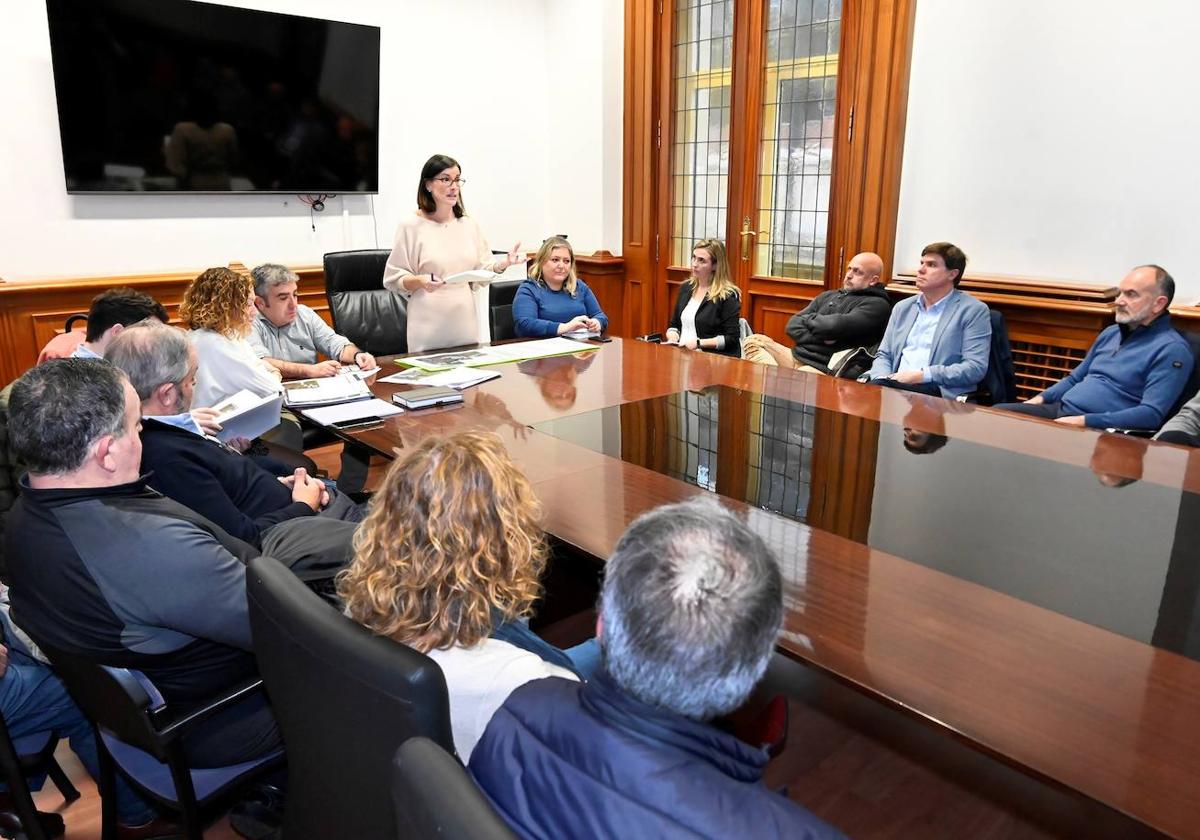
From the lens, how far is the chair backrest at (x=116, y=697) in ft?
4.21

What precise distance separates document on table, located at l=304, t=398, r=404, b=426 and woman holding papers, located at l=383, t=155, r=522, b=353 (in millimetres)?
1059

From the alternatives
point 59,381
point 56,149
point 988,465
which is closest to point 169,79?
point 56,149

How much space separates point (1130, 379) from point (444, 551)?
292 cm

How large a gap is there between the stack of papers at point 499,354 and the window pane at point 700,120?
222cm

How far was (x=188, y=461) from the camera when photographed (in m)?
1.67

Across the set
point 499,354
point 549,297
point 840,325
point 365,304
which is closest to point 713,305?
point 840,325

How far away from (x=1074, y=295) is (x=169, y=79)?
4.65m

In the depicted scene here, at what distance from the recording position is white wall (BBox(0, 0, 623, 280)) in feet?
13.9

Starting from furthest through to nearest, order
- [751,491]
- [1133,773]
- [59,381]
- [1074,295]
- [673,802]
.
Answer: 1. [1074,295]
2. [751,491]
3. [59,381]
4. [1133,773]
5. [673,802]

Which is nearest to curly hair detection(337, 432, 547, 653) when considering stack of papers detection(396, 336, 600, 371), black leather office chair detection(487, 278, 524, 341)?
stack of papers detection(396, 336, 600, 371)

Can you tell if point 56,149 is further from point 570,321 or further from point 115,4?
point 570,321

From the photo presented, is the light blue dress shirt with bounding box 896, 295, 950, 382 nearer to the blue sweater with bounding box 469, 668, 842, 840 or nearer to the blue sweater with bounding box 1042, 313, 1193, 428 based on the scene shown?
the blue sweater with bounding box 1042, 313, 1193, 428

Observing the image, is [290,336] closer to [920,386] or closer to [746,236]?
[920,386]

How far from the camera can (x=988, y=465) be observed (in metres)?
1.96
